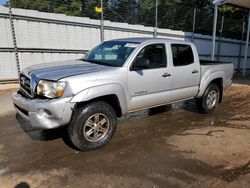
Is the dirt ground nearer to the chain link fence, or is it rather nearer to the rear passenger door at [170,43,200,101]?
the rear passenger door at [170,43,200,101]

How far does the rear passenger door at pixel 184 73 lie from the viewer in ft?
16.8

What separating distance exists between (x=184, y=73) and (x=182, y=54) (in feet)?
1.56

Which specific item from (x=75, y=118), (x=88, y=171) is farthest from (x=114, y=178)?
(x=75, y=118)

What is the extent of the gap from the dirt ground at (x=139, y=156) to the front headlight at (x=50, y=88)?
1.03 m

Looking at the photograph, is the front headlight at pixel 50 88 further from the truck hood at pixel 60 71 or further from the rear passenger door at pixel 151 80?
the rear passenger door at pixel 151 80

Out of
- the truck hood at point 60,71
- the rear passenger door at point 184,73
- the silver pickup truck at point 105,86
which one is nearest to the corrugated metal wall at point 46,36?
the silver pickup truck at point 105,86

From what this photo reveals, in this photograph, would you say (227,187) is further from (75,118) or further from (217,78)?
(217,78)

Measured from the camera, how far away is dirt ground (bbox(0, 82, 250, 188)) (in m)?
3.11

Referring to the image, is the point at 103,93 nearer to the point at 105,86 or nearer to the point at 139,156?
the point at 105,86

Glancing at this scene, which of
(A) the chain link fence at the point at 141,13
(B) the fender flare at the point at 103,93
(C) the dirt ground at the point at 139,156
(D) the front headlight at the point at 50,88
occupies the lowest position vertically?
(C) the dirt ground at the point at 139,156

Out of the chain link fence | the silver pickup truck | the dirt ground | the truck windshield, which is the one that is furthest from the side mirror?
the chain link fence

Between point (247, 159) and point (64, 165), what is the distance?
2874 mm

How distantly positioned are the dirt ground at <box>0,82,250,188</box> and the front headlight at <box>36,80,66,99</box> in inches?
40.5

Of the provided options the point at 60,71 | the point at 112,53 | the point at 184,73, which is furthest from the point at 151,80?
the point at 60,71
